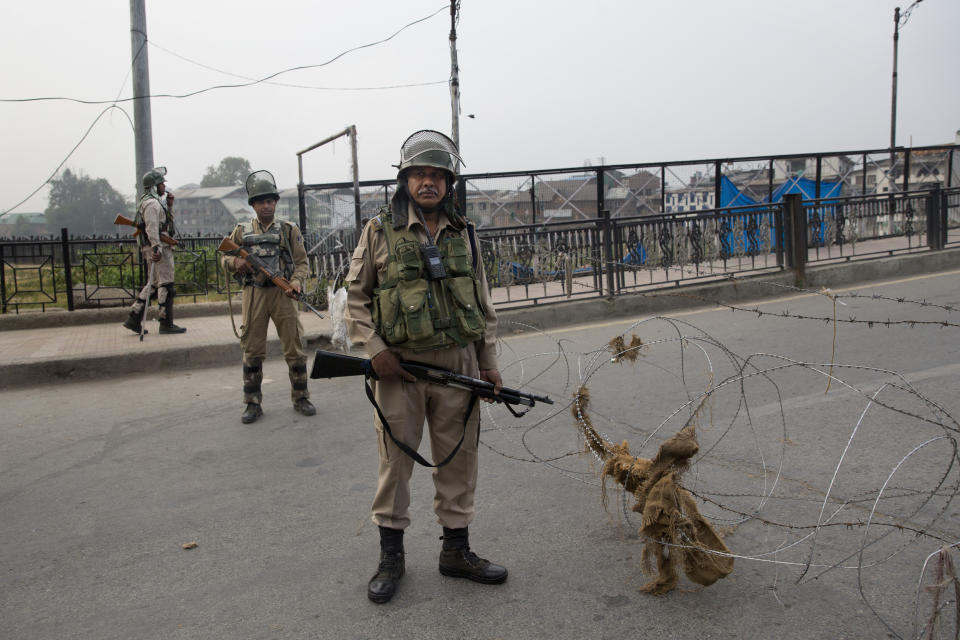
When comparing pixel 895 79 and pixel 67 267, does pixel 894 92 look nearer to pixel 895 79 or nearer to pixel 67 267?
pixel 895 79

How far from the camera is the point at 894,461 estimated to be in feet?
13.9

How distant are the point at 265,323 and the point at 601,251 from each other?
571 centimetres

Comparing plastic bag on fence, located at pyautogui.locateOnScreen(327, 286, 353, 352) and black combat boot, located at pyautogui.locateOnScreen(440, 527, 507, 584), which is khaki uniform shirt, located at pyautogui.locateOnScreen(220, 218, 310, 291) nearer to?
plastic bag on fence, located at pyautogui.locateOnScreen(327, 286, 353, 352)

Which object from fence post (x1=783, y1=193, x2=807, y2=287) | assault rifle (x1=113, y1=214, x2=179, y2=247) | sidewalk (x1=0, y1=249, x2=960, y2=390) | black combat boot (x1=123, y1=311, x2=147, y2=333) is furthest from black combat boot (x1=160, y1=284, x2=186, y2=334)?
fence post (x1=783, y1=193, x2=807, y2=287)

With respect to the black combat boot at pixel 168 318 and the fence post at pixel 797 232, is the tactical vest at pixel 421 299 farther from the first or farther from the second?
the fence post at pixel 797 232

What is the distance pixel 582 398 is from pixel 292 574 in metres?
1.54

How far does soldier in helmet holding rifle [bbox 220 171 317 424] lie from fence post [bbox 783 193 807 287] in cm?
824

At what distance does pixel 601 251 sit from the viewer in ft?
34.8

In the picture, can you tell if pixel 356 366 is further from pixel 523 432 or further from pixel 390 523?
pixel 523 432

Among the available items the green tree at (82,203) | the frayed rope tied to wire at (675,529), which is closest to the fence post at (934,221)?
the frayed rope tied to wire at (675,529)

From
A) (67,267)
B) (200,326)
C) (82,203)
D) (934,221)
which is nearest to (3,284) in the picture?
(67,267)

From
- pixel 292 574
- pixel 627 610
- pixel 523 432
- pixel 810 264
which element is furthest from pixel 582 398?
pixel 810 264

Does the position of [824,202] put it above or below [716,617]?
above

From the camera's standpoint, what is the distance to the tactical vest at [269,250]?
20.0 ft
